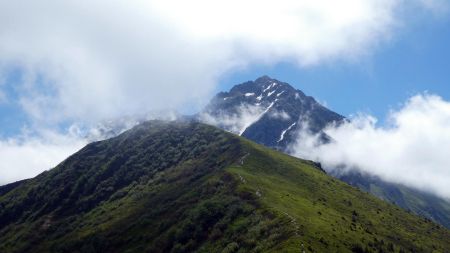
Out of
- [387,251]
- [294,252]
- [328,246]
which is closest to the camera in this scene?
[294,252]

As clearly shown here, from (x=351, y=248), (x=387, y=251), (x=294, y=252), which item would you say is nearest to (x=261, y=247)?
(x=294, y=252)

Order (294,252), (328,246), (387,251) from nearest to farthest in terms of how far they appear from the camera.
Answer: (294,252)
(328,246)
(387,251)

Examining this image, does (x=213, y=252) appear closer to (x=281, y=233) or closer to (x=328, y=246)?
(x=281, y=233)

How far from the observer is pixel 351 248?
586 ft

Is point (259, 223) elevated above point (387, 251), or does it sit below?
above

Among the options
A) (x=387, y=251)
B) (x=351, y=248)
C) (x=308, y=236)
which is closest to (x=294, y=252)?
(x=308, y=236)

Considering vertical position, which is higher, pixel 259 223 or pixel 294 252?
pixel 259 223

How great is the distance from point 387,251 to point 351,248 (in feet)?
87.9

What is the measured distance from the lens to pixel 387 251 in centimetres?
19688

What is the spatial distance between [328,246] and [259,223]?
118 ft

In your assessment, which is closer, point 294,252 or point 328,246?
point 294,252

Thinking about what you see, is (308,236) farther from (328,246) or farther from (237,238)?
(237,238)

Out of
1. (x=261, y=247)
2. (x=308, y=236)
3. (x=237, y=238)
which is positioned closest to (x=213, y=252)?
(x=237, y=238)

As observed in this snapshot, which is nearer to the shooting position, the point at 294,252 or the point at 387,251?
the point at 294,252
